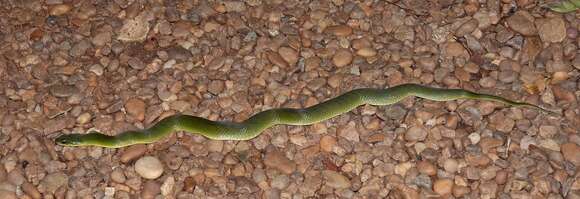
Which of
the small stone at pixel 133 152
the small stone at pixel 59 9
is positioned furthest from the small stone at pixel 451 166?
the small stone at pixel 59 9

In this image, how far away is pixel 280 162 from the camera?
5.48 metres

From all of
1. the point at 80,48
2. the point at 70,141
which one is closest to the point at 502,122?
the point at 70,141

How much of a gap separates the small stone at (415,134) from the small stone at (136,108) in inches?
88.5

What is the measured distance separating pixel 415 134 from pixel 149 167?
2185 millimetres

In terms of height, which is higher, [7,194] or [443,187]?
[443,187]

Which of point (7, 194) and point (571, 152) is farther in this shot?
point (571, 152)

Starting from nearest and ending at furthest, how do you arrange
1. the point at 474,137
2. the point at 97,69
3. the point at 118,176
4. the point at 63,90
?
the point at 118,176 → the point at 474,137 → the point at 63,90 → the point at 97,69

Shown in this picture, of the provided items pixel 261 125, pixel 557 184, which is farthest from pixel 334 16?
pixel 557 184

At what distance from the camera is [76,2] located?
6.63m

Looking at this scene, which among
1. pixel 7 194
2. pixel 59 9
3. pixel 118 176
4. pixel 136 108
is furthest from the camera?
pixel 59 9

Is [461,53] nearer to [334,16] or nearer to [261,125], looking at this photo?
[334,16]

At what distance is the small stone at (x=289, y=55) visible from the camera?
6.23 m

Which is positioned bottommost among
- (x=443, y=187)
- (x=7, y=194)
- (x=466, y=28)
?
(x=7, y=194)

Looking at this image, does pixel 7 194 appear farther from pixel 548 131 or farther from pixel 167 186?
pixel 548 131
